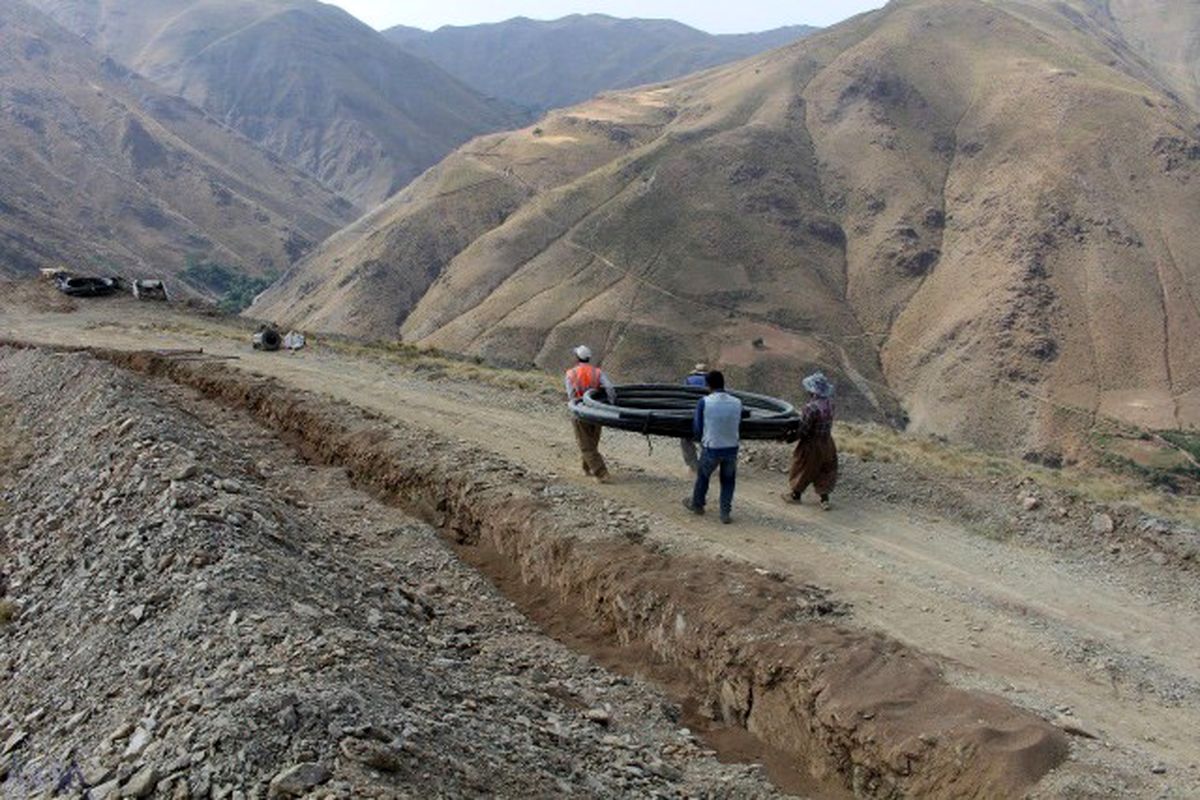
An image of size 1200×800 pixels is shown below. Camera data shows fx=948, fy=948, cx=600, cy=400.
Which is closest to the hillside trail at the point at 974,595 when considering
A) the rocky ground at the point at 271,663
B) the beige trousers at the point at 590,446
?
the beige trousers at the point at 590,446

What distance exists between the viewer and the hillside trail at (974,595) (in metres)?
7.34

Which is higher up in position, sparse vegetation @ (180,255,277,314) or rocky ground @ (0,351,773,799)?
rocky ground @ (0,351,773,799)

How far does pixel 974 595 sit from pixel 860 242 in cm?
8941

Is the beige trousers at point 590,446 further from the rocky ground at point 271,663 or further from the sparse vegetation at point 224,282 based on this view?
the sparse vegetation at point 224,282

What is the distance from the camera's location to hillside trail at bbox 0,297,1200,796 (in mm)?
7340

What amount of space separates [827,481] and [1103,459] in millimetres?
58930

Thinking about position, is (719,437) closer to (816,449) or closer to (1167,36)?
(816,449)

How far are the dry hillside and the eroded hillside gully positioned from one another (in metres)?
63.9

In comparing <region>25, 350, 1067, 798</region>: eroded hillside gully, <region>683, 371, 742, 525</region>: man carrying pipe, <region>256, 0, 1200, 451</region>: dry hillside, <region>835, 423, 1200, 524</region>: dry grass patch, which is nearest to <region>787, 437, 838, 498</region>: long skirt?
<region>683, 371, 742, 525</region>: man carrying pipe

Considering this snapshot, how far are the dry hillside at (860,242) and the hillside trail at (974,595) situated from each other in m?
61.3

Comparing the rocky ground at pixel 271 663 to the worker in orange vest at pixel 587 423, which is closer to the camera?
the rocky ground at pixel 271 663

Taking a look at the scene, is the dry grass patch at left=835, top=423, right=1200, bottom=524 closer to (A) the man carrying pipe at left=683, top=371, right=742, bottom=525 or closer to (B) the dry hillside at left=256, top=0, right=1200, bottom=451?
(A) the man carrying pipe at left=683, top=371, right=742, bottom=525

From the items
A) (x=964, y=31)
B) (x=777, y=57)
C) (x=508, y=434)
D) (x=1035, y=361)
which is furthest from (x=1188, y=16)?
(x=508, y=434)

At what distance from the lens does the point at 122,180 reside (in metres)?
129
